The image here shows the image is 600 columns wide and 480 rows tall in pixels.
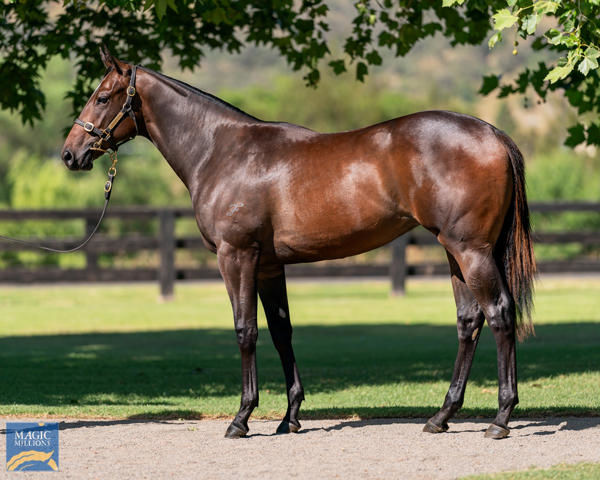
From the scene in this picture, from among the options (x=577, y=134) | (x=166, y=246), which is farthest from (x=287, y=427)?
(x=166, y=246)

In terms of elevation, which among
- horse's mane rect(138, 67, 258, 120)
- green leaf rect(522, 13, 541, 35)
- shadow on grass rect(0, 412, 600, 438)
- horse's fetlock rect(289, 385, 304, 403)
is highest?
green leaf rect(522, 13, 541, 35)

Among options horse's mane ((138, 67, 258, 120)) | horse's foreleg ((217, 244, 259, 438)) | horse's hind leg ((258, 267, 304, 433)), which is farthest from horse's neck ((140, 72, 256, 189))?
horse's hind leg ((258, 267, 304, 433))

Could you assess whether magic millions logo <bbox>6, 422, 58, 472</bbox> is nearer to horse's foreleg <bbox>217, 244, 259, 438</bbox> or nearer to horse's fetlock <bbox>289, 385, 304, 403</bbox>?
horse's foreleg <bbox>217, 244, 259, 438</bbox>

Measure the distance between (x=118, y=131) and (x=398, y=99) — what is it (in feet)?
188

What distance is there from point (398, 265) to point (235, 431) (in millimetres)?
13614

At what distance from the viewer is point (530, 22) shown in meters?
6.44

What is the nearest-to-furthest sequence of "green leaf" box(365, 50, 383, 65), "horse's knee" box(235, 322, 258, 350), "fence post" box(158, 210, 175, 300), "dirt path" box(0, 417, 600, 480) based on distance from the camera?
"dirt path" box(0, 417, 600, 480) < "horse's knee" box(235, 322, 258, 350) < "green leaf" box(365, 50, 383, 65) < "fence post" box(158, 210, 175, 300)

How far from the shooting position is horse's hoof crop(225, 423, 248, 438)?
7154 mm

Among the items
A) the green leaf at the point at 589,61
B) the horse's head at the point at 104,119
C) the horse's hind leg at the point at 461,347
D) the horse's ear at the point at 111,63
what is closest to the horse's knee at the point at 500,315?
the horse's hind leg at the point at 461,347

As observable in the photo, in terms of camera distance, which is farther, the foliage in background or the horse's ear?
the foliage in background

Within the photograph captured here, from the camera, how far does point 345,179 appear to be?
7043 mm

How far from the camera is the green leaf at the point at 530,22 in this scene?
6.39m

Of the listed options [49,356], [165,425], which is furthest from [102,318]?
[165,425]

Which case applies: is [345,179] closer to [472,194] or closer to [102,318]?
[472,194]
